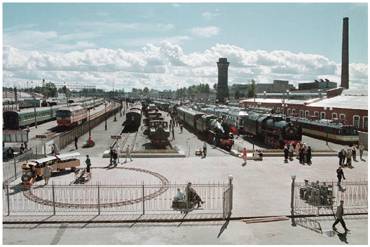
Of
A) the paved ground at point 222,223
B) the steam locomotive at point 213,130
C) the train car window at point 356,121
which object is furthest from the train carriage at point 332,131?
the paved ground at point 222,223

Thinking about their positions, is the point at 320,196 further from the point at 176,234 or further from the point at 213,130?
the point at 213,130

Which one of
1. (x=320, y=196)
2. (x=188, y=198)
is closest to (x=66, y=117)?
(x=188, y=198)

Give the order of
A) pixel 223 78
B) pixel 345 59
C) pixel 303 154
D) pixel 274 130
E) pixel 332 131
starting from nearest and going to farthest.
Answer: pixel 303 154
pixel 274 130
pixel 332 131
pixel 345 59
pixel 223 78

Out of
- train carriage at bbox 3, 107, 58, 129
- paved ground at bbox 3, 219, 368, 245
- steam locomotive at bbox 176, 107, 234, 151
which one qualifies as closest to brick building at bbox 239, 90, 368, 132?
steam locomotive at bbox 176, 107, 234, 151

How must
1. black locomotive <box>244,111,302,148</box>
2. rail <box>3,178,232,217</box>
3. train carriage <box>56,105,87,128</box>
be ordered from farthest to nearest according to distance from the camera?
train carriage <box>56,105,87,128</box>, black locomotive <box>244,111,302,148</box>, rail <box>3,178,232,217</box>

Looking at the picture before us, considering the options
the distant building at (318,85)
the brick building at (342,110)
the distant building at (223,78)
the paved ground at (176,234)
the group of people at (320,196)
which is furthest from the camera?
the distant building at (223,78)

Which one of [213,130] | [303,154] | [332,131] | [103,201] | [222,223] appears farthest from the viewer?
[332,131]

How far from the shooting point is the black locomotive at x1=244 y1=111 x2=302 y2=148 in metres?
37.9

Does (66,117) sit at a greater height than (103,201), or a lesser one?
greater

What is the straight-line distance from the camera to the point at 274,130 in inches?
1566

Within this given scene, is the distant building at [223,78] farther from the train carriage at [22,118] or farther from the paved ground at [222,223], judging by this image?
the paved ground at [222,223]

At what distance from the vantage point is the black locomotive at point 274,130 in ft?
124

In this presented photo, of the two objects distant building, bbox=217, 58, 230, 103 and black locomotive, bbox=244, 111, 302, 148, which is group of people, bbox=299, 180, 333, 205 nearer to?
black locomotive, bbox=244, 111, 302, 148

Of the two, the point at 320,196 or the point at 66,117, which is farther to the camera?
the point at 66,117
